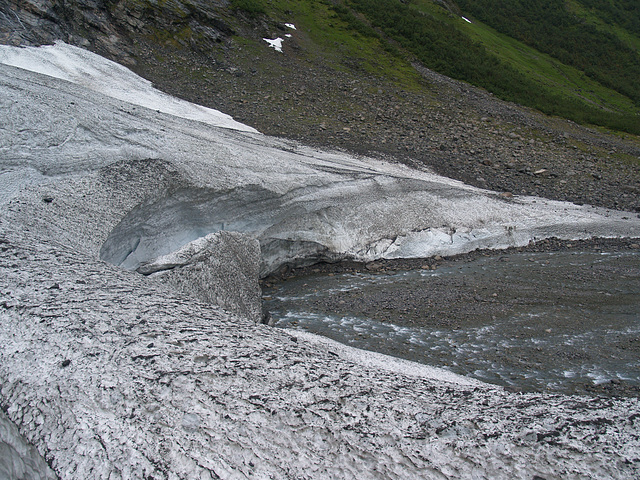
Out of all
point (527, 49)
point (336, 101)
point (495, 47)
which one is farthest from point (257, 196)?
point (527, 49)

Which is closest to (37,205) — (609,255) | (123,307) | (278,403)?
(123,307)

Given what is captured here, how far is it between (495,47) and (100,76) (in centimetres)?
4489

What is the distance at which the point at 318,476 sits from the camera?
3.16 m

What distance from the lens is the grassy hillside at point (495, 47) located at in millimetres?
35844

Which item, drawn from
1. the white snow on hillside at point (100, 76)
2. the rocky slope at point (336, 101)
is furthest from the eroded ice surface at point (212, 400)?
the rocky slope at point (336, 101)

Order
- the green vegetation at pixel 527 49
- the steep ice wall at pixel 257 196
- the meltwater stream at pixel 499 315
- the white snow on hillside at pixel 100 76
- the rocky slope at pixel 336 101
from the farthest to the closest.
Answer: the green vegetation at pixel 527 49 < the rocky slope at pixel 336 101 < the white snow on hillside at pixel 100 76 < the steep ice wall at pixel 257 196 < the meltwater stream at pixel 499 315

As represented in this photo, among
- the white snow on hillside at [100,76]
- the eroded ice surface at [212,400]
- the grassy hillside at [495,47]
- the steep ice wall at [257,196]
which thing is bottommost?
the white snow on hillside at [100,76]

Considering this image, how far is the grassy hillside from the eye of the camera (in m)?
35.8

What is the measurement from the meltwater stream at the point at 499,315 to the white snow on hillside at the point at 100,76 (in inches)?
460

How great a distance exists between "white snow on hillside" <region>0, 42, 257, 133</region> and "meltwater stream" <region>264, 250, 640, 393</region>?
38.3 feet

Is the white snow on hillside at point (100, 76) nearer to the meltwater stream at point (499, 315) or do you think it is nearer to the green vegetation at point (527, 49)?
the meltwater stream at point (499, 315)

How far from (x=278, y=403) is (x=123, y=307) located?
91.4 inches

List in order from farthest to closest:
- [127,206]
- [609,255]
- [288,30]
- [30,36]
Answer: [288,30] < [30,36] < [609,255] < [127,206]

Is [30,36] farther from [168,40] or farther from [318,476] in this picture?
[318,476]
